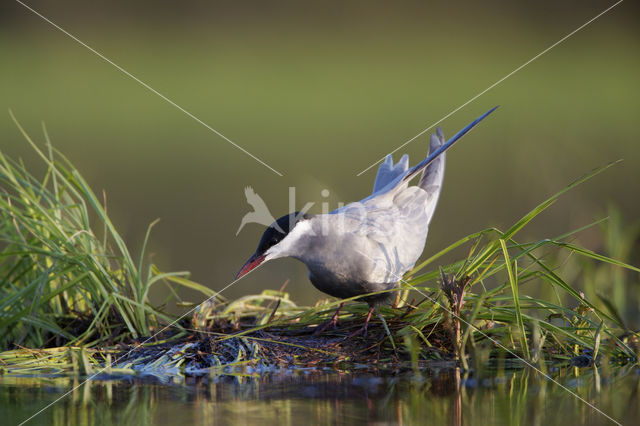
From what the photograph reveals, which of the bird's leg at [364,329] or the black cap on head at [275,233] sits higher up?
the black cap on head at [275,233]

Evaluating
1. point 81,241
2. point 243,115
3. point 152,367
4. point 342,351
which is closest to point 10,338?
point 81,241

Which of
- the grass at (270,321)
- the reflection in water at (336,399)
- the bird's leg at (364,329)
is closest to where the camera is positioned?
the reflection in water at (336,399)

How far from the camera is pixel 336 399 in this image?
3.16 m

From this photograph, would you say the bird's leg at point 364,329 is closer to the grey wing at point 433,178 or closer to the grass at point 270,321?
the grass at point 270,321

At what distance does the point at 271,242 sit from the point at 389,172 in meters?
1.60

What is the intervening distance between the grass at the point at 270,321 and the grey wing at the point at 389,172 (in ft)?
3.25

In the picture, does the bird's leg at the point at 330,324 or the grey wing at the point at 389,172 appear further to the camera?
the grey wing at the point at 389,172

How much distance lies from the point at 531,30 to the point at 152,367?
13.6m

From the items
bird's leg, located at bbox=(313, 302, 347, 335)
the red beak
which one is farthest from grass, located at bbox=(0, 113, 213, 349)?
bird's leg, located at bbox=(313, 302, 347, 335)

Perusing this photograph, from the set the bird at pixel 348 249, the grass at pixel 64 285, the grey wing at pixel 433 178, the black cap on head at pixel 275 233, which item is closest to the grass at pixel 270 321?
the grass at pixel 64 285

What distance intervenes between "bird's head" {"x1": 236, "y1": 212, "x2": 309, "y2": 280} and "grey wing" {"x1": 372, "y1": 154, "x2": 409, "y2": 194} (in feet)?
4.16

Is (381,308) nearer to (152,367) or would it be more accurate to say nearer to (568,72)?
(152,367)

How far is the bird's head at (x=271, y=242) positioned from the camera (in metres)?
4.12

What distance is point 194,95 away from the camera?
43.8 feet
